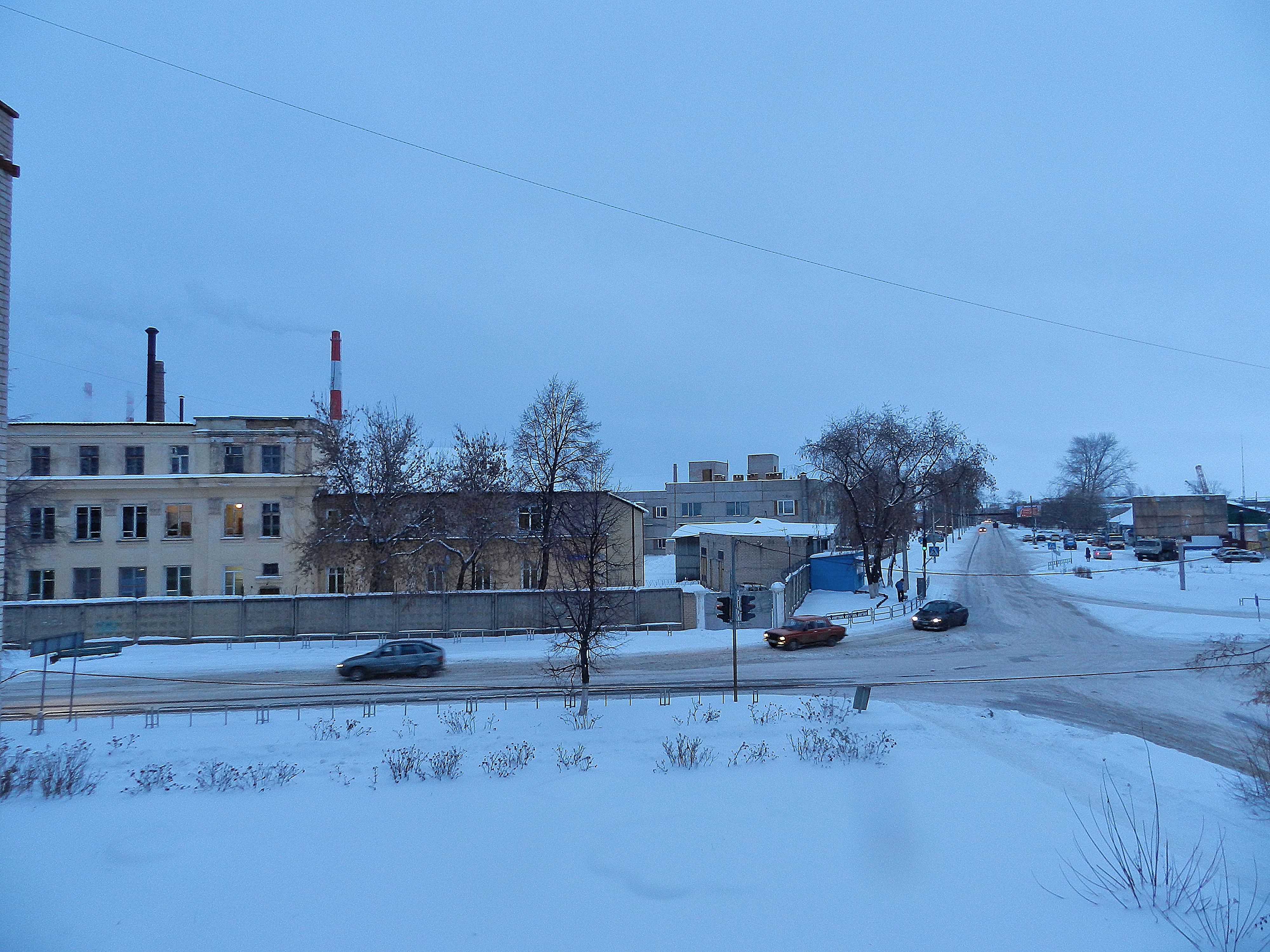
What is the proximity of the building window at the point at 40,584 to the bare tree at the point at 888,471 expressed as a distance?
45637mm

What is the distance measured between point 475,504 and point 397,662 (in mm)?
12169

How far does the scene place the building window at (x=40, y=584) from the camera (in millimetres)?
35500

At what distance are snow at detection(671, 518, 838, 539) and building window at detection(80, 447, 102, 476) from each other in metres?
36.2

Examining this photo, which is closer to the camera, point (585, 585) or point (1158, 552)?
point (585, 585)

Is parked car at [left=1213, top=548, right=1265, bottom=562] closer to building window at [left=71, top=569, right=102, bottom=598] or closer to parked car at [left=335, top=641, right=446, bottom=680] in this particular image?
parked car at [left=335, top=641, right=446, bottom=680]

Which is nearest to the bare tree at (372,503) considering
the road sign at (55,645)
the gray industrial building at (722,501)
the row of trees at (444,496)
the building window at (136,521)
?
the row of trees at (444,496)

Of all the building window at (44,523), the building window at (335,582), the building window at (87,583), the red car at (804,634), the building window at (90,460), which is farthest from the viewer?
the building window at (90,460)

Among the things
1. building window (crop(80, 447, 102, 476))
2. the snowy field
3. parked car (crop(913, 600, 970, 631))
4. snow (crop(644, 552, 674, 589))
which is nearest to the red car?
parked car (crop(913, 600, 970, 631))

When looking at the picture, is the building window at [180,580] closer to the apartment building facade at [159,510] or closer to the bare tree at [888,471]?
the apartment building facade at [159,510]

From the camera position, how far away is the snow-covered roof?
42.6 metres

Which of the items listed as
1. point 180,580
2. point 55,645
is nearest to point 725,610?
point 55,645

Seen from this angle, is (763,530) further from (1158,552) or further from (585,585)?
(1158,552)

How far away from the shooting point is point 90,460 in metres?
37.5

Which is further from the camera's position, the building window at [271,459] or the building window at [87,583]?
the building window at [271,459]
